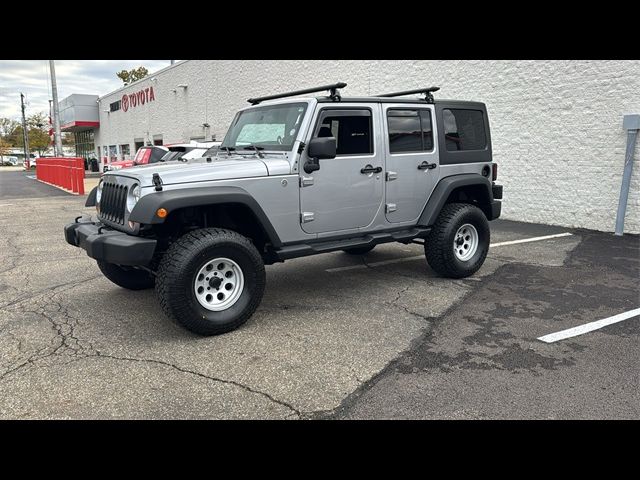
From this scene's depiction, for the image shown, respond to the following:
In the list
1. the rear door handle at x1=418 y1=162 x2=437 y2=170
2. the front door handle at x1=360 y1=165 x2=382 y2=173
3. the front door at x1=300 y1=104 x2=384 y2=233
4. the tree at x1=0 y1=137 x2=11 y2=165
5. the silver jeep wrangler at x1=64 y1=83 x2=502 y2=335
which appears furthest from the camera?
the tree at x1=0 y1=137 x2=11 y2=165

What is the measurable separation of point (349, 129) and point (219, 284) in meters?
2.10

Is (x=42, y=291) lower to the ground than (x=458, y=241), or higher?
lower

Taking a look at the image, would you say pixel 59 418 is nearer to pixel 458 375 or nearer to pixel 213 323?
pixel 213 323

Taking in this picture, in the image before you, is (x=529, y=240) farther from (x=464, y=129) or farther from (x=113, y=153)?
(x=113, y=153)

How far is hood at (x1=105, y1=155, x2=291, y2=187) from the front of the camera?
4160mm

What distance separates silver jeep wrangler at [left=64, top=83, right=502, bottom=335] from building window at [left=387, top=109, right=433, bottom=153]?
0.04ft

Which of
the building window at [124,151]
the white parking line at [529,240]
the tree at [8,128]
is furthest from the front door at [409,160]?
the tree at [8,128]

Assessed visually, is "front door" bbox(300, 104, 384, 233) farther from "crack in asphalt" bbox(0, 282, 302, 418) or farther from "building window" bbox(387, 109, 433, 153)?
"crack in asphalt" bbox(0, 282, 302, 418)

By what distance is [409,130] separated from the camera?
220 inches

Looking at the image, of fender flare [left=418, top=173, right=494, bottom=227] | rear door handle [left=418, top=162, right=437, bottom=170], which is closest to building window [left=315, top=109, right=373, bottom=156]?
rear door handle [left=418, top=162, right=437, bottom=170]

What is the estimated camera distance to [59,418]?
9.88 feet

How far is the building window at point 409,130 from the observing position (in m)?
5.45

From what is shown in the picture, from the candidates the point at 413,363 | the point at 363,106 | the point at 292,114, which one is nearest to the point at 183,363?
the point at 413,363

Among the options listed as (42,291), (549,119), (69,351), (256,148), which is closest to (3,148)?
(42,291)
